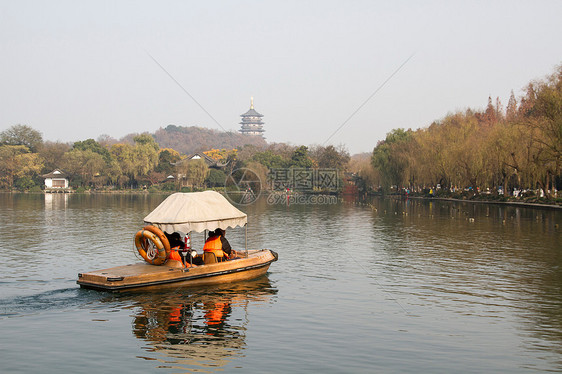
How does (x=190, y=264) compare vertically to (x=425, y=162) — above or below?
below

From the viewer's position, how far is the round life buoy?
56.3 feet

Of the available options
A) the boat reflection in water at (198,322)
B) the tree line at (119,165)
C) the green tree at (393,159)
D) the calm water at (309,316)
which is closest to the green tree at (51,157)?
the tree line at (119,165)

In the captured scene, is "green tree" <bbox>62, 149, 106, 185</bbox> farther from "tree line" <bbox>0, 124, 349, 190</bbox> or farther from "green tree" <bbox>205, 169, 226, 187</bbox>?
"green tree" <bbox>205, 169, 226, 187</bbox>

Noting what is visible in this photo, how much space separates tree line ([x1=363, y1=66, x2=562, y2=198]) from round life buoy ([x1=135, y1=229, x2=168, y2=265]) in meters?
40.3

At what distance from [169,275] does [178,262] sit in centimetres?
84

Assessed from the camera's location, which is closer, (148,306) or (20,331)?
(20,331)

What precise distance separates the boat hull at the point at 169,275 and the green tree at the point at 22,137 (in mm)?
127524

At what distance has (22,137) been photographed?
134 meters

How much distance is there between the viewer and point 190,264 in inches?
704

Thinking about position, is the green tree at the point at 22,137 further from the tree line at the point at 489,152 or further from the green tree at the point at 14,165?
the tree line at the point at 489,152

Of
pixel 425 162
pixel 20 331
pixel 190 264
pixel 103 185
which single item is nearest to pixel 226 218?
pixel 190 264

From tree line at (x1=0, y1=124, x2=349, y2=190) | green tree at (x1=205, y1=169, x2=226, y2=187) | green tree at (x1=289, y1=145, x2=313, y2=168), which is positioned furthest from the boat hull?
green tree at (x1=289, y1=145, x2=313, y2=168)

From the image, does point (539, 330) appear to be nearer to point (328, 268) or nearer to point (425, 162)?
point (328, 268)

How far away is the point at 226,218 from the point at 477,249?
14767 mm
